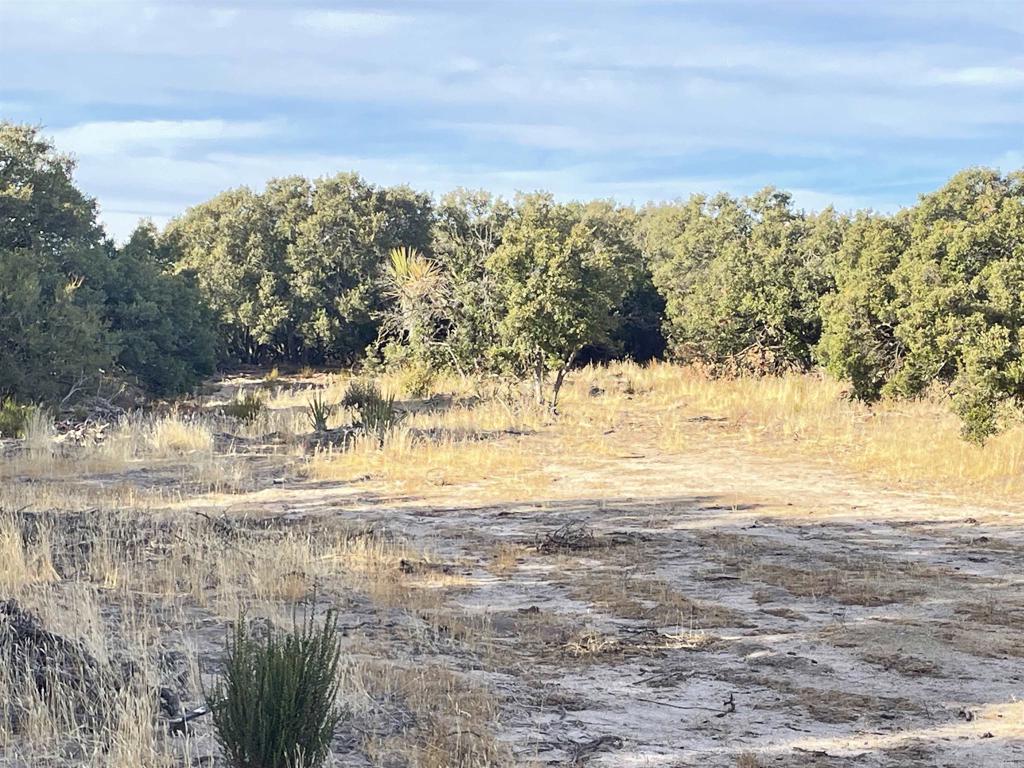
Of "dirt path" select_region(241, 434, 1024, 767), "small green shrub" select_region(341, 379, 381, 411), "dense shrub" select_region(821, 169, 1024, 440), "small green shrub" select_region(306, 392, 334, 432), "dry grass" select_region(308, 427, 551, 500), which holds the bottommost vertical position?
"dirt path" select_region(241, 434, 1024, 767)

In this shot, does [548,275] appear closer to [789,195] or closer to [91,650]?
[789,195]

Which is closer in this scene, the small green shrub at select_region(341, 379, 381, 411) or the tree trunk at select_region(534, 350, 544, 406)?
the small green shrub at select_region(341, 379, 381, 411)

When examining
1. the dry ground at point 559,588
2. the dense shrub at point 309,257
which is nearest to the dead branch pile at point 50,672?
the dry ground at point 559,588

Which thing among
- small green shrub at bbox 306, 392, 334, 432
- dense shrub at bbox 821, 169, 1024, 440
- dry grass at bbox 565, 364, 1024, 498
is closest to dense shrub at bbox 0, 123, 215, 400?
small green shrub at bbox 306, 392, 334, 432

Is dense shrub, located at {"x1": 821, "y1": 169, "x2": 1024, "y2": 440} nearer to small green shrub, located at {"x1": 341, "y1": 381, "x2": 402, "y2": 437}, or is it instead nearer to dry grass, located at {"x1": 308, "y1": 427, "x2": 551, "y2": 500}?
dry grass, located at {"x1": 308, "y1": 427, "x2": 551, "y2": 500}

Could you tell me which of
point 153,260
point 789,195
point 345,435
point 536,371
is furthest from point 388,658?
point 789,195

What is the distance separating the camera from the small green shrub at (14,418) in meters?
14.6

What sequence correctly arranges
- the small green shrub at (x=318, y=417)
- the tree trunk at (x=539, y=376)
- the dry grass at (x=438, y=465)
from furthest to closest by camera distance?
1. the tree trunk at (x=539, y=376)
2. the small green shrub at (x=318, y=417)
3. the dry grass at (x=438, y=465)

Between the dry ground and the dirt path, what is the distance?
2cm

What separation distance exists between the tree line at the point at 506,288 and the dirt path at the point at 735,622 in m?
3.86

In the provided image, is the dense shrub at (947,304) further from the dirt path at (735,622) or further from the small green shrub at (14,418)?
the small green shrub at (14,418)

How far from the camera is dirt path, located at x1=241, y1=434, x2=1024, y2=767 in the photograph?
4477mm

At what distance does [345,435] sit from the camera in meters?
15.5

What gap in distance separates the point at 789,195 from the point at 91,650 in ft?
76.7
